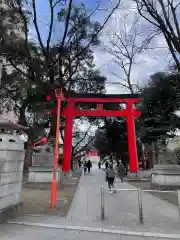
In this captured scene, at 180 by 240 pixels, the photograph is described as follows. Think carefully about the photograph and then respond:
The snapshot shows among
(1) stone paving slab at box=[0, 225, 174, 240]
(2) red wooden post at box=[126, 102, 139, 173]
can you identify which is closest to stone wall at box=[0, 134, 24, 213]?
(1) stone paving slab at box=[0, 225, 174, 240]

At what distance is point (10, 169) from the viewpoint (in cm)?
703

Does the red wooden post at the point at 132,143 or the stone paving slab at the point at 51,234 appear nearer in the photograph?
the stone paving slab at the point at 51,234

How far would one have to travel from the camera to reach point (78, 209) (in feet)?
29.5

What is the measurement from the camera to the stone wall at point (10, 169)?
657 cm

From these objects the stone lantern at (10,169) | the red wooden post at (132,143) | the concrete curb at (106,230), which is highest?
the red wooden post at (132,143)

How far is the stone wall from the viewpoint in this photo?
657cm

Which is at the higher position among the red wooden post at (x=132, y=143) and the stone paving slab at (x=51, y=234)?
the red wooden post at (x=132, y=143)

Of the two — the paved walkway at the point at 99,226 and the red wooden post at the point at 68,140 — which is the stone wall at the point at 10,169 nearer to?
the paved walkway at the point at 99,226

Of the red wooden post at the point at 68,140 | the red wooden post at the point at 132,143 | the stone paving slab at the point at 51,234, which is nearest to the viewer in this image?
the stone paving slab at the point at 51,234

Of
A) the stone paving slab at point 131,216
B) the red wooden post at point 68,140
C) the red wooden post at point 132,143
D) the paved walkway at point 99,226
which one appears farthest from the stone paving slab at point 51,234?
the red wooden post at point 132,143

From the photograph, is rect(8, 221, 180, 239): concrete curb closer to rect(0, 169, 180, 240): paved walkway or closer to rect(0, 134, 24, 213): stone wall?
rect(0, 169, 180, 240): paved walkway

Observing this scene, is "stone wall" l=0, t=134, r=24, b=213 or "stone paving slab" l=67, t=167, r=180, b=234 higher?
"stone wall" l=0, t=134, r=24, b=213

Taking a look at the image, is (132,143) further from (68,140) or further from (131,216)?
(131,216)

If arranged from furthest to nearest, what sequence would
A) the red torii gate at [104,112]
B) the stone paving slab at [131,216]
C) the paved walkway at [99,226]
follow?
the red torii gate at [104,112]
the stone paving slab at [131,216]
the paved walkway at [99,226]
